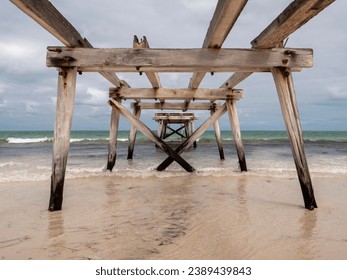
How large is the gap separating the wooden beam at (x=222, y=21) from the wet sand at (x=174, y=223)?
2.14 meters

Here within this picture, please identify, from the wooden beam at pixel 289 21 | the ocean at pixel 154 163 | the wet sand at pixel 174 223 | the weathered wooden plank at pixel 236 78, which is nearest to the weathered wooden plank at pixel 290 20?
the wooden beam at pixel 289 21

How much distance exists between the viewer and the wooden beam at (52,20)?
2.51 m

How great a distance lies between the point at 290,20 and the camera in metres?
2.77

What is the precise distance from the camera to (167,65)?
12.1ft

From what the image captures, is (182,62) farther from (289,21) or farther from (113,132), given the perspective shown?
(113,132)

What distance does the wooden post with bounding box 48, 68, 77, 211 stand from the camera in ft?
11.2

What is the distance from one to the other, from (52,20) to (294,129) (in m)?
3.18

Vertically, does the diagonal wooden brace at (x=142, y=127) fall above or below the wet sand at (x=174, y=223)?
above

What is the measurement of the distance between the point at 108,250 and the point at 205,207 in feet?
5.23

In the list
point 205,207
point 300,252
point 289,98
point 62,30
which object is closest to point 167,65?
point 62,30

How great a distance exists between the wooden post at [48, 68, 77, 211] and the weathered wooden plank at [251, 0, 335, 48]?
8.53 ft

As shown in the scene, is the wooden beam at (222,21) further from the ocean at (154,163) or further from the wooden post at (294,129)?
the ocean at (154,163)

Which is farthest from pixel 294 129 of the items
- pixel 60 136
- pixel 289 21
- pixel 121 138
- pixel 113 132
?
pixel 121 138
